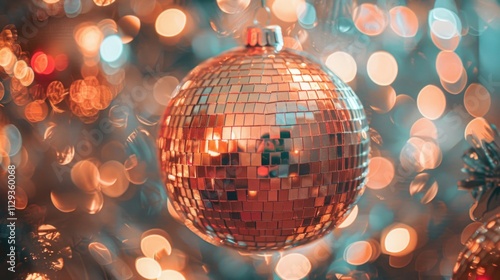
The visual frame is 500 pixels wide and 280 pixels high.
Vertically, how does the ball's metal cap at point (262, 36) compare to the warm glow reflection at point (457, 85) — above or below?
above

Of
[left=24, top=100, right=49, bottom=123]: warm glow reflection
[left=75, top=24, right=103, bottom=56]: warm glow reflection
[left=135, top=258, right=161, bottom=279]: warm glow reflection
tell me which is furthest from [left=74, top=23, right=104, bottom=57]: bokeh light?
[left=135, top=258, right=161, bottom=279]: warm glow reflection

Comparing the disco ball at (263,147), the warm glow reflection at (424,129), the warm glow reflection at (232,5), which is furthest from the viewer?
the warm glow reflection at (424,129)

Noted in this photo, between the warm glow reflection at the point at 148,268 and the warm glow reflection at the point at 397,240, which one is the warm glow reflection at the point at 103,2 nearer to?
the warm glow reflection at the point at 148,268

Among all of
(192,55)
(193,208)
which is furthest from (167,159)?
(192,55)

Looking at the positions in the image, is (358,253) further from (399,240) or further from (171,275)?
(171,275)

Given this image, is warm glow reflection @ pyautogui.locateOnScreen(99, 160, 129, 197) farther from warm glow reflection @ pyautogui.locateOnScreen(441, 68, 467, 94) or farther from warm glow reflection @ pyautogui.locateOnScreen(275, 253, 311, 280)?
warm glow reflection @ pyautogui.locateOnScreen(441, 68, 467, 94)

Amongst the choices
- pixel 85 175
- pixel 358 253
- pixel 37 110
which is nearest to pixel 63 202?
pixel 85 175

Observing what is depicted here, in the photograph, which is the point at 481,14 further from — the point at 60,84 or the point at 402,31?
the point at 60,84

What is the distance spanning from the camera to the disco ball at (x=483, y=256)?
0.47 meters

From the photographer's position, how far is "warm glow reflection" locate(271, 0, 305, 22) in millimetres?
931

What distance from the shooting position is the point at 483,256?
482 millimetres

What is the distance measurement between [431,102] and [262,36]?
0.57 m

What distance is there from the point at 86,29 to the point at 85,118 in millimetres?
144

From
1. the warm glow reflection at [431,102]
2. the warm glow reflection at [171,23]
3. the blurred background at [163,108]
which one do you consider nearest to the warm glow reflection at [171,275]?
the blurred background at [163,108]
